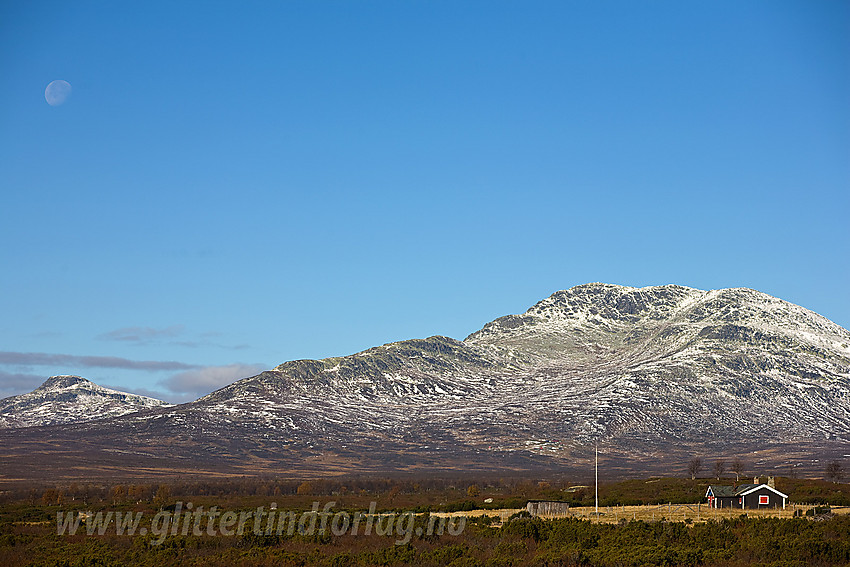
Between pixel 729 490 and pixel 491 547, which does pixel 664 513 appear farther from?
pixel 491 547

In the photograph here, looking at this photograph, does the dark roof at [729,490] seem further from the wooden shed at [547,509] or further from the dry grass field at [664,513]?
the wooden shed at [547,509]

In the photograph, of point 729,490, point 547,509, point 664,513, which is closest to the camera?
point 547,509

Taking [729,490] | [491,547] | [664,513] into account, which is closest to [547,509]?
[664,513]

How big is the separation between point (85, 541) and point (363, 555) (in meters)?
21.8

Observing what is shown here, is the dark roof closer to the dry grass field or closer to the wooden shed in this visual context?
A: the dry grass field

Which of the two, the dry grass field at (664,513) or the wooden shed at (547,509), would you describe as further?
the wooden shed at (547,509)

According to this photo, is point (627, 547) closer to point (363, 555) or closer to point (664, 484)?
point (363, 555)

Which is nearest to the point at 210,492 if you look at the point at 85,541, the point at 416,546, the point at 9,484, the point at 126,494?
the point at 126,494

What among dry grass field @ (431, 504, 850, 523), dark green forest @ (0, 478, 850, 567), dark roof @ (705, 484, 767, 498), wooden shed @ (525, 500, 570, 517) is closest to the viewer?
dark green forest @ (0, 478, 850, 567)

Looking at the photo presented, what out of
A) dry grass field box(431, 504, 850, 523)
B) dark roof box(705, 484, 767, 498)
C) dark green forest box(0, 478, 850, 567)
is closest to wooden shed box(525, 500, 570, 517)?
dry grass field box(431, 504, 850, 523)

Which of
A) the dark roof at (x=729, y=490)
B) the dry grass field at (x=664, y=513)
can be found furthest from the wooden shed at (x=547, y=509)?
the dark roof at (x=729, y=490)

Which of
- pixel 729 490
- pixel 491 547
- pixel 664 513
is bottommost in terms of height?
pixel 491 547

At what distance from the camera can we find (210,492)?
534 ft

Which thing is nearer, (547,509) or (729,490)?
(547,509)
